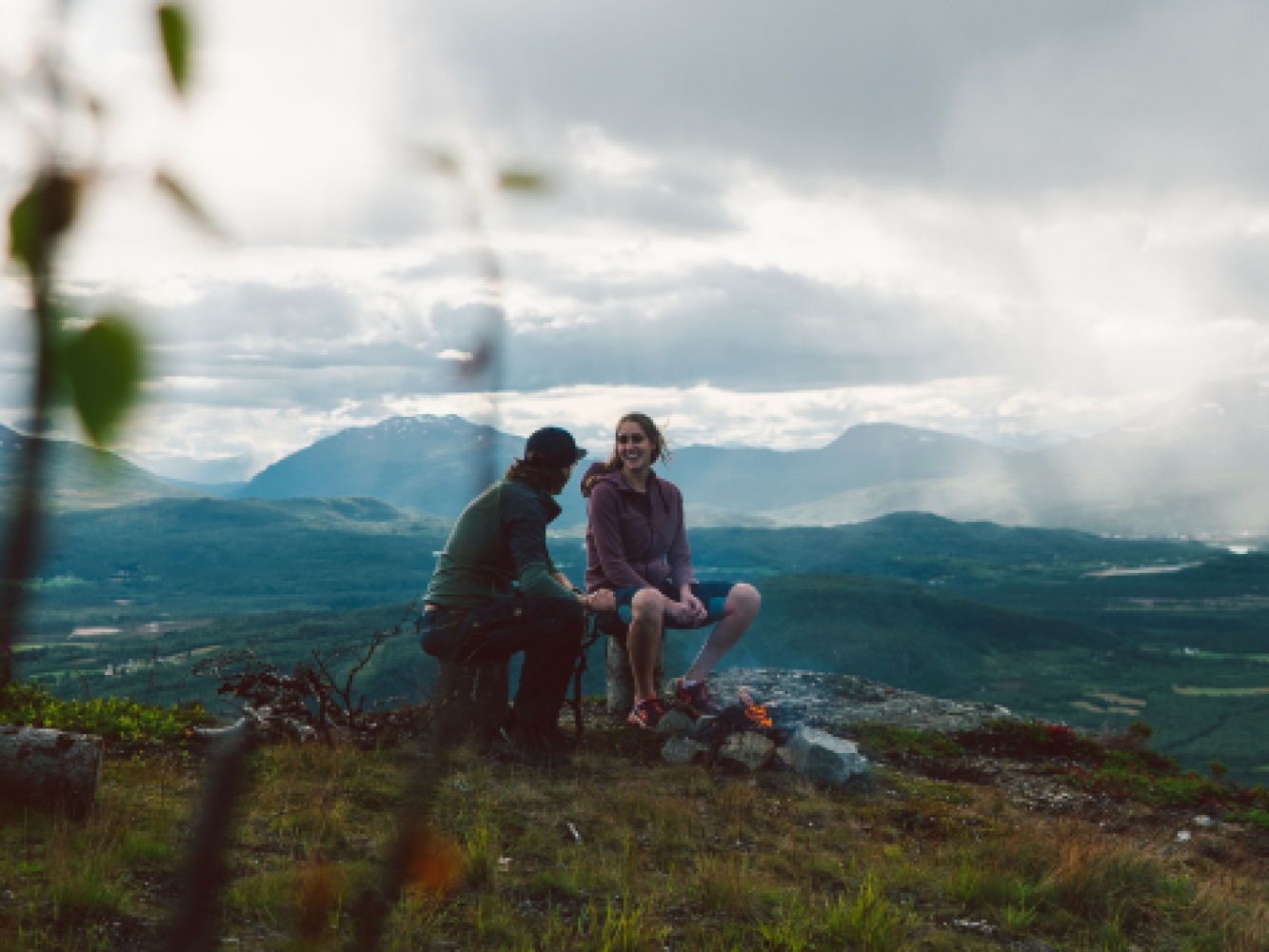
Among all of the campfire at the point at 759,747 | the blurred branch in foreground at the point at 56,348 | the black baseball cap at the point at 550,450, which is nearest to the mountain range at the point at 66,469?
the blurred branch in foreground at the point at 56,348

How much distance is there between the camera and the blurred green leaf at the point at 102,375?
65cm

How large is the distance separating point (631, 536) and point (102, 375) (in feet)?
26.8

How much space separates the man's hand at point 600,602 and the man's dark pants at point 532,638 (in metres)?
0.47

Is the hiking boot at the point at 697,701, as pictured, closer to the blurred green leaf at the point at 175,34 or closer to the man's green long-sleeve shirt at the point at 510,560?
the man's green long-sleeve shirt at the point at 510,560

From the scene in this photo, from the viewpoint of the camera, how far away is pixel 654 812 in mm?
6250

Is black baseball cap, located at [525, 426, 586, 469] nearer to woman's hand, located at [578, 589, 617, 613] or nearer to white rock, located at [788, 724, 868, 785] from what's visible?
woman's hand, located at [578, 589, 617, 613]

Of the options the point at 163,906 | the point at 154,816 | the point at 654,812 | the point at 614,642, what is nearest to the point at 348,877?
the point at 163,906

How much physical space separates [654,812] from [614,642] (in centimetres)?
356

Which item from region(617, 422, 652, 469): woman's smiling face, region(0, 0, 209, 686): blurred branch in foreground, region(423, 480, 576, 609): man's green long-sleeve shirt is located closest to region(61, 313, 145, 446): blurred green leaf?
region(0, 0, 209, 686): blurred branch in foreground

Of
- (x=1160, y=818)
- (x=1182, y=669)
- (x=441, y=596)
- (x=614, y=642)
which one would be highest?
(x=441, y=596)

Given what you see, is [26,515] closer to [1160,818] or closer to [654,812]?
[654,812]

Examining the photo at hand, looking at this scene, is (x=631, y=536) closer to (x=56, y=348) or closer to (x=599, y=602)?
(x=599, y=602)

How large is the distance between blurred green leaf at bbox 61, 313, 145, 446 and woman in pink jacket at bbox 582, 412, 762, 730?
7.77m

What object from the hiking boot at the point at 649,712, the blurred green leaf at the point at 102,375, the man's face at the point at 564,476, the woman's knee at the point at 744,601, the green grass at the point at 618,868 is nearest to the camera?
the blurred green leaf at the point at 102,375
